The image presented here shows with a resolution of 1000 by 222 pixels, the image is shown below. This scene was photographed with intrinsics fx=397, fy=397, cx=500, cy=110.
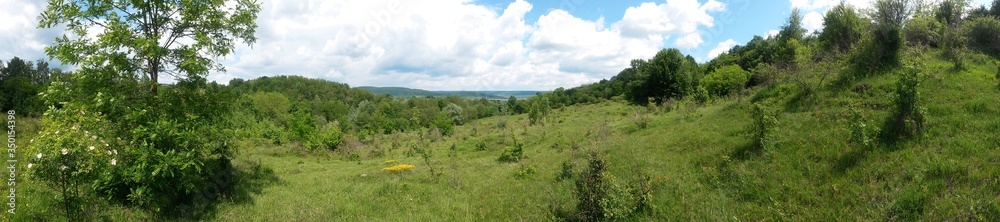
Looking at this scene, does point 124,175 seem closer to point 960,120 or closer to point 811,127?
point 811,127

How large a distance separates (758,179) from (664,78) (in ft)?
111

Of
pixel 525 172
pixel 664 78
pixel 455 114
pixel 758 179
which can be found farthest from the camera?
pixel 455 114

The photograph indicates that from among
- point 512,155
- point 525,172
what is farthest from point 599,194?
point 512,155

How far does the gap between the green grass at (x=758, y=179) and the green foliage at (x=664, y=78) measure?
23902mm

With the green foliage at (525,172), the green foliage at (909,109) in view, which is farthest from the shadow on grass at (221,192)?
the green foliage at (909,109)

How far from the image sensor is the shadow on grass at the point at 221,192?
844 centimetres

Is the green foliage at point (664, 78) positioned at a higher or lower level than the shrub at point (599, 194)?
higher

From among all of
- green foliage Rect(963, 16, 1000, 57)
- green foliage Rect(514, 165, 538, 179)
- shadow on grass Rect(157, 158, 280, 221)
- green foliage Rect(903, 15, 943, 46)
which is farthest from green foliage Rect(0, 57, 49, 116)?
green foliage Rect(963, 16, 1000, 57)

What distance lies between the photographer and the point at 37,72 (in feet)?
138

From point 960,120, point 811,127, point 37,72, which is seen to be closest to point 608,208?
point 811,127

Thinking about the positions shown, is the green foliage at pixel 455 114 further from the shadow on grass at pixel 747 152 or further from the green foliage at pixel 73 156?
the green foliage at pixel 73 156

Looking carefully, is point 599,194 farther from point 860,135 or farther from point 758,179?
point 860,135

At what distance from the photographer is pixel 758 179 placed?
27.4 ft

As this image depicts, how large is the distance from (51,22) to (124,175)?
13.2ft
